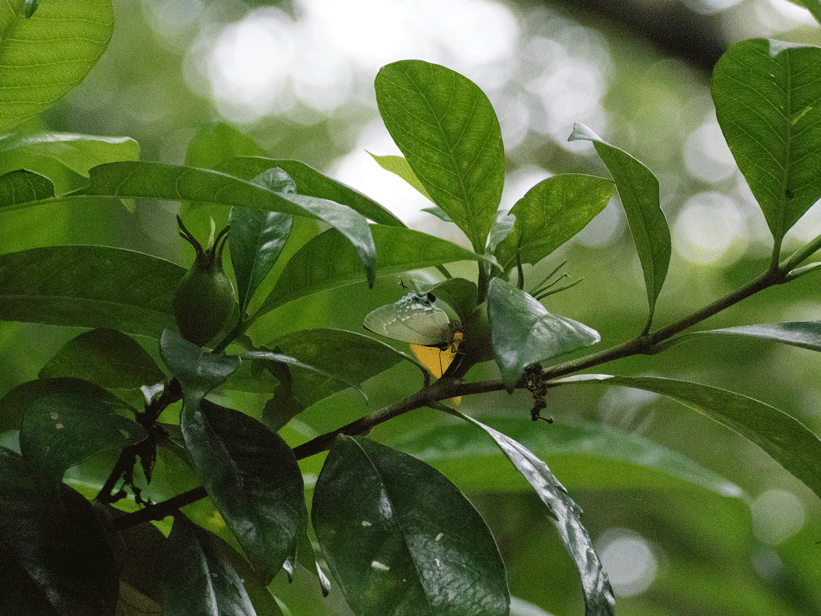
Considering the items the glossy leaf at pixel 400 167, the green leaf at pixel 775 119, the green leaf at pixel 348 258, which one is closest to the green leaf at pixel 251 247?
the green leaf at pixel 348 258

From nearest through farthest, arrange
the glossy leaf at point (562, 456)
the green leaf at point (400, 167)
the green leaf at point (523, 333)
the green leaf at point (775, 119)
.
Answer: the green leaf at point (523, 333), the green leaf at point (775, 119), the green leaf at point (400, 167), the glossy leaf at point (562, 456)

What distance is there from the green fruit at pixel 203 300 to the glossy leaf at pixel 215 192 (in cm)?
4

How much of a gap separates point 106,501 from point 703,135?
2.89m

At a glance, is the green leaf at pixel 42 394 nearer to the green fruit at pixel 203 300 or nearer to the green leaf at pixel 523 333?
the green fruit at pixel 203 300

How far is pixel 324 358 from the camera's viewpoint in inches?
14.6

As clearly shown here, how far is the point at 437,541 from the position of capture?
0.31 m

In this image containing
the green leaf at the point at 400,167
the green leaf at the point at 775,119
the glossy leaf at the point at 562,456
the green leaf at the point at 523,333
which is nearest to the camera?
the green leaf at the point at 523,333

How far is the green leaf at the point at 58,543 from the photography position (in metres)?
0.29

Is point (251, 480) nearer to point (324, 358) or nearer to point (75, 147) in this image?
point (324, 358)

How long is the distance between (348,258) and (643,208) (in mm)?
159

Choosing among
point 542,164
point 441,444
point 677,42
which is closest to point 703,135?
point 542,164

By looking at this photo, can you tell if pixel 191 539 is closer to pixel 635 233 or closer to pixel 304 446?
pixel 304 446

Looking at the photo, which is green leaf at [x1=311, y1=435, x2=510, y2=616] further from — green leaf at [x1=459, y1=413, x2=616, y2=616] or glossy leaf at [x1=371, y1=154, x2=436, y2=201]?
glossy leaf at [x1=371, y1=154, x2=436, y2=201]

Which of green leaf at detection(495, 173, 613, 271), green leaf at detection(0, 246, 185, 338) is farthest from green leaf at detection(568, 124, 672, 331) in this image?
green leaf at detection(0, 246, 185, 338)
